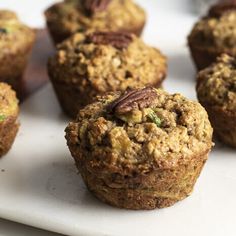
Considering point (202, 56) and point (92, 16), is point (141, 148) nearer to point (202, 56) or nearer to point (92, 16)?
point (202, 56)

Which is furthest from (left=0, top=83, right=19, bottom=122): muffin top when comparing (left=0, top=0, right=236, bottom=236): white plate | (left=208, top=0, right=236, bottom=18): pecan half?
(left=208, top=0, right=236, bottom=18): pecan half

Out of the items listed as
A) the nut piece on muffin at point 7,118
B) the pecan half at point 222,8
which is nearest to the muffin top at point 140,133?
the nut piece on muffin at point 7,118

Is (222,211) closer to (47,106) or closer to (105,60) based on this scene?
(105,60)

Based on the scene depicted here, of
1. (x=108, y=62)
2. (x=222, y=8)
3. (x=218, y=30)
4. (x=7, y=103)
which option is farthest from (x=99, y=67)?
(x=222, y=8)

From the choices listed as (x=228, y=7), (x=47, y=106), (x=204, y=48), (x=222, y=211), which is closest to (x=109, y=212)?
(x=222, y=211)

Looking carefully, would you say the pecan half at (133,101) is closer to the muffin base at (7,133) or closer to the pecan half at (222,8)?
the muffin base at (7,133)

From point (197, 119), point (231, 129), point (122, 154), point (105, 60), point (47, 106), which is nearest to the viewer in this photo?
point (122, 154)
